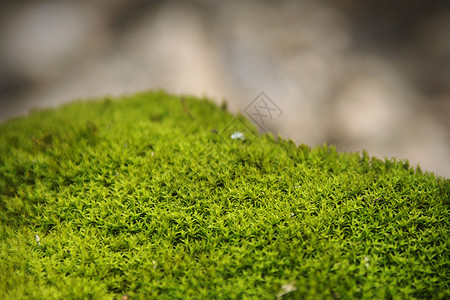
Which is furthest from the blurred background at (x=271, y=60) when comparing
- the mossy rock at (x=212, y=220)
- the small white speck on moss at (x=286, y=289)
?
the small white speck on moss at (x=286, y=289)

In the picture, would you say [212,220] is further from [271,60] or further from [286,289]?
[271,60]

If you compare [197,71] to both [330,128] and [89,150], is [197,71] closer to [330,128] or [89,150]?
[330,128]

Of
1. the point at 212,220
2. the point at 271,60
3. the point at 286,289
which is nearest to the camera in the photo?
the point at 286,289

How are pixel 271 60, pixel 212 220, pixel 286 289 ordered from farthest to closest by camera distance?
pixel 271 60 → pixel 212 220 → pixel 286 289

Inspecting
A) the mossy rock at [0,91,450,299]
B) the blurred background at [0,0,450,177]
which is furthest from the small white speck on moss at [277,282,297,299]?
the blurred background at [0,0,450,177]

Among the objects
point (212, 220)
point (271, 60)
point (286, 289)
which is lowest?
point (286, 289)

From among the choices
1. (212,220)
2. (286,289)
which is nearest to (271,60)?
(212,220)

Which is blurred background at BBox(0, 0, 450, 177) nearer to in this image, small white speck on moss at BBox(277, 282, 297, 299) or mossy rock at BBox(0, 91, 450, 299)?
mossy rock at BBox(0, 91, 450, 299)
